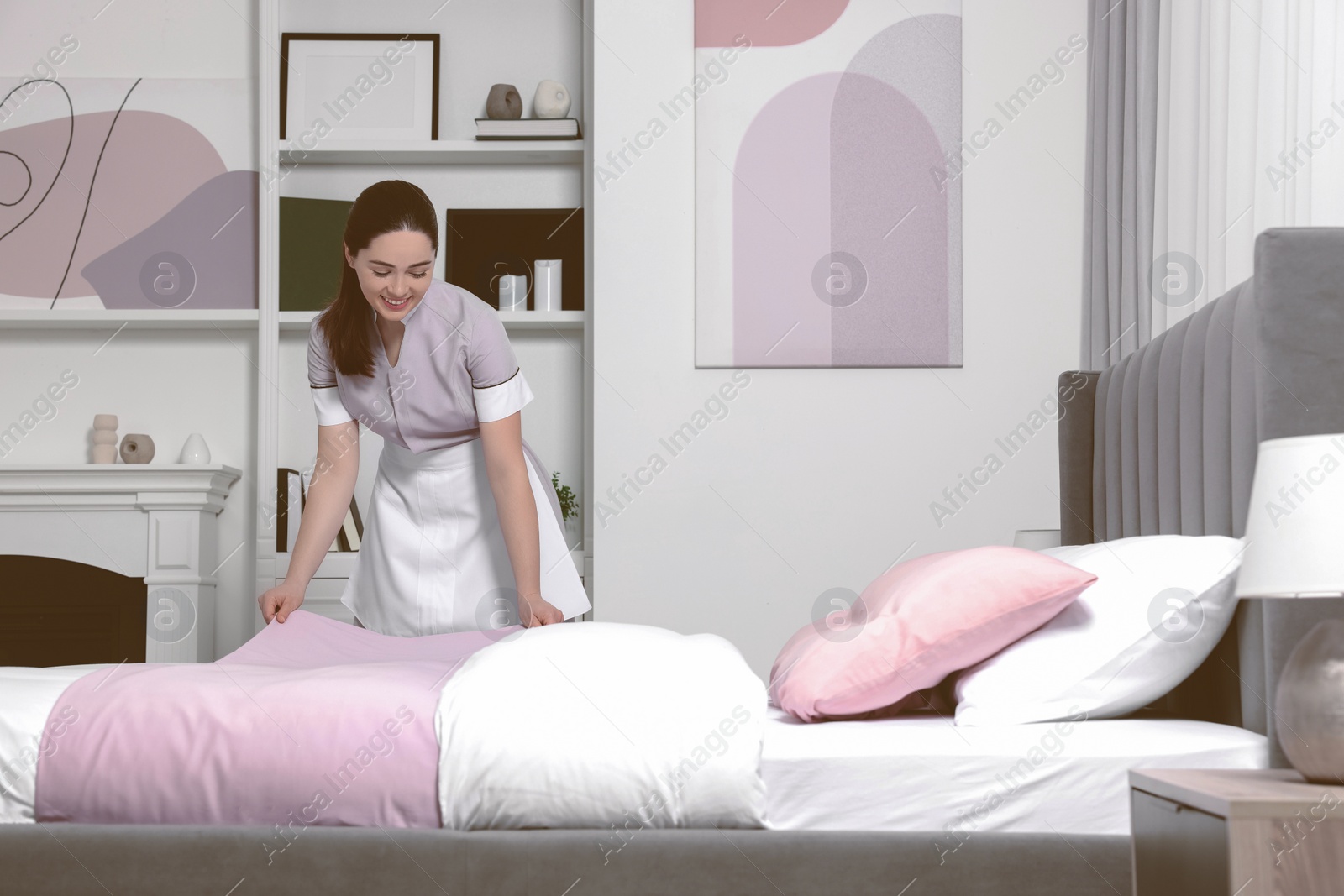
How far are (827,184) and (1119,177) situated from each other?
2.54 feet

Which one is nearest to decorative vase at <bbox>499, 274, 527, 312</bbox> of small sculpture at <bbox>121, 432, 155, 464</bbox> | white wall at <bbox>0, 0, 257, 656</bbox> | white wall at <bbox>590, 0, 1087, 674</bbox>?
white wall at <bbox>590, 0, 1087, 674</bbox>

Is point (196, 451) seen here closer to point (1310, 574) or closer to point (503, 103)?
point (503, 103)

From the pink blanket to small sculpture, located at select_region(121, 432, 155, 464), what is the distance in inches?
92.6

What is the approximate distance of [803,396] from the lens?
3145 millimetres

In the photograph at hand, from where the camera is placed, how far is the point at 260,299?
336 centimetres

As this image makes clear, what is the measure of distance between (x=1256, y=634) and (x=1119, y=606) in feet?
0.52

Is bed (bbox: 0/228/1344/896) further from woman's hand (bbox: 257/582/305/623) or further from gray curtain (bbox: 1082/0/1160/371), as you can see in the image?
gray curtain (bbox: 1082/0/1160/371)

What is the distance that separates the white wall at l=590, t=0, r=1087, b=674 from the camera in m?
3.11

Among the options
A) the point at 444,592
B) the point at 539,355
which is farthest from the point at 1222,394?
the point at 539,355

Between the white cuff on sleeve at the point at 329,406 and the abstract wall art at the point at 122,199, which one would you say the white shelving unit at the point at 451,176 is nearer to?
the abstract wall art at the point at 122,199

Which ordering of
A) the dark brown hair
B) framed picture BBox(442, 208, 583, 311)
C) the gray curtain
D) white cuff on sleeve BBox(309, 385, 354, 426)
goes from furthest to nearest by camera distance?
framed picture BBox(442, 208, 583, 311), the gray curtain, white cuff on sleeve BBox(309, 385, 354, 426), the dark brown hair

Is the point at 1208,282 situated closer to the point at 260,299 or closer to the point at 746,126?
the point at 746,126

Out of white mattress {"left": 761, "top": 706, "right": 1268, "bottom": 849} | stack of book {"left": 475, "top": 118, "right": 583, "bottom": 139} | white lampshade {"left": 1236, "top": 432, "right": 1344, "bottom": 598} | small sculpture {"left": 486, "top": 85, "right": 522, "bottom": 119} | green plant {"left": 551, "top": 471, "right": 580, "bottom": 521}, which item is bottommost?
white mattress {"left": 761, "top": 706, "right": 1268, "bottom": 849}

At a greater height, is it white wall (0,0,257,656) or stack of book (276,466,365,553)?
white wall (0,0,257,656)
